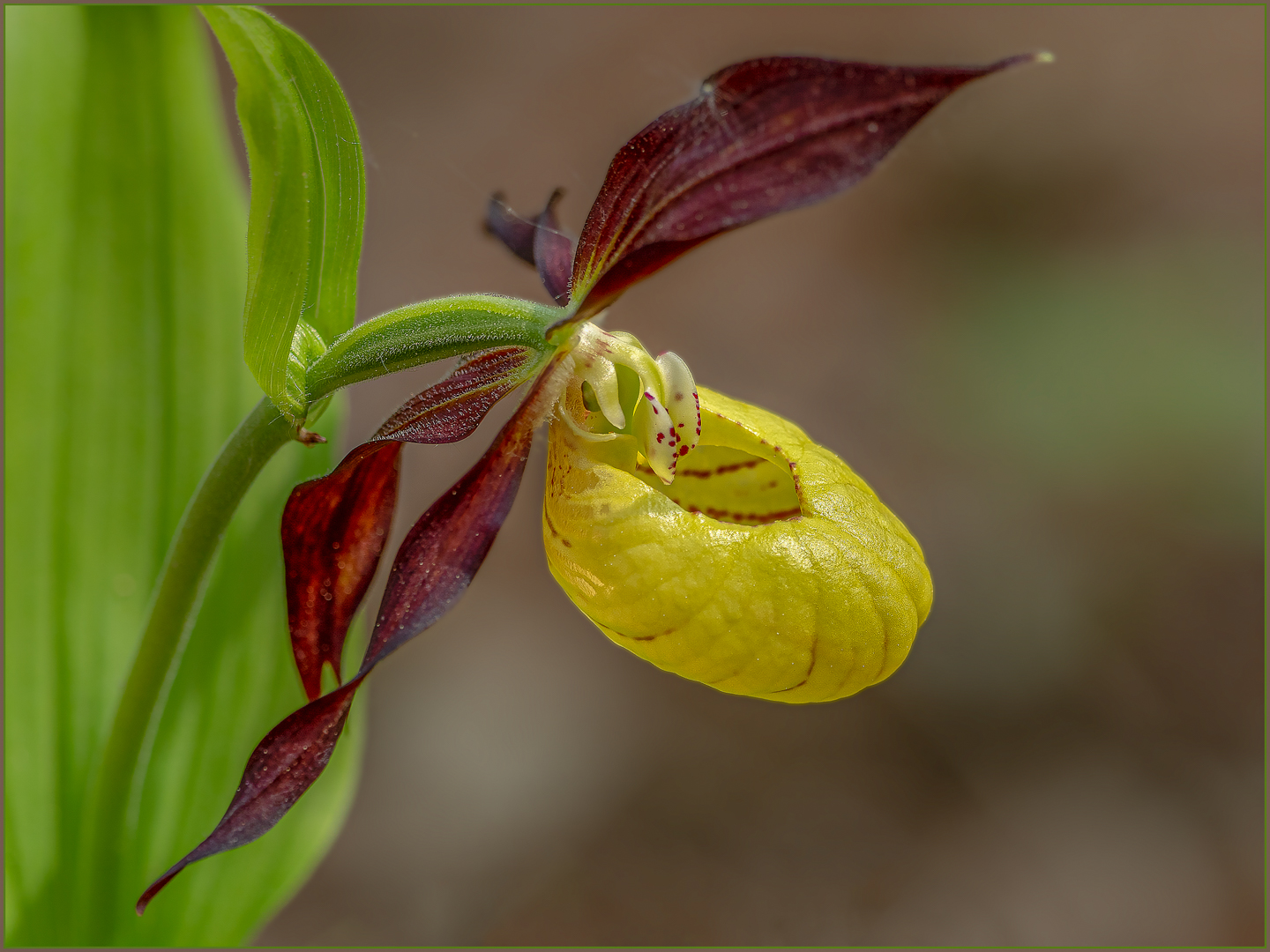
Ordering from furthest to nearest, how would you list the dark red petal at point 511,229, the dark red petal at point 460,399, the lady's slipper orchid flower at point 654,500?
the dark red petal at point 511,229 → the dark red petal at point 460,399 → the lady's slipper orchid flower at point 654,500

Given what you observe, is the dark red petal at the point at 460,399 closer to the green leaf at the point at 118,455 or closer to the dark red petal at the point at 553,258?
the dark red petal at the point at 553,258

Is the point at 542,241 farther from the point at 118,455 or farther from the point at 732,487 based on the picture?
the point at 118,455

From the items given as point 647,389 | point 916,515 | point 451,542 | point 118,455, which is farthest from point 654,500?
point 916,515

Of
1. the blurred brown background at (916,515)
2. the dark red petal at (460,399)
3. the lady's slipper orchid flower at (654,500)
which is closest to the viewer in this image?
the lady's slipper orchid flower at (654,500)

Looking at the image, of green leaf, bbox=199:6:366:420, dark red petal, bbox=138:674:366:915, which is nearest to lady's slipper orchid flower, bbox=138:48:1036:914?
dark red petal, bbox=138:674:366:915

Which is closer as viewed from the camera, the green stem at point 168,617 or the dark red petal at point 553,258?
the green stem at point 168,617

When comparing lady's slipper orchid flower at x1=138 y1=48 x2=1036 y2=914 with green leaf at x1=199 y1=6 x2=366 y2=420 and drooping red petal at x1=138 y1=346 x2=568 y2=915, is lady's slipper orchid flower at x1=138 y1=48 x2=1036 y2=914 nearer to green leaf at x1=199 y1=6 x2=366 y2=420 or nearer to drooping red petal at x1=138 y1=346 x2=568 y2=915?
drooping red petal at x1=138 y1=346 x2=568 y2=915

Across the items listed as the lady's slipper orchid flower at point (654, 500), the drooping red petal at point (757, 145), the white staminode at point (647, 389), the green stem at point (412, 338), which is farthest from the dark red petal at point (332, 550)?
the drooping red petal at point (757, 145)

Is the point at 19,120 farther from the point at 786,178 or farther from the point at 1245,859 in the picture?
the point at 1245,859

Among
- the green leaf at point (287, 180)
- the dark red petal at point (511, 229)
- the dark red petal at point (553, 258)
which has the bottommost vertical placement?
the dark red petal at point (553, 258)
